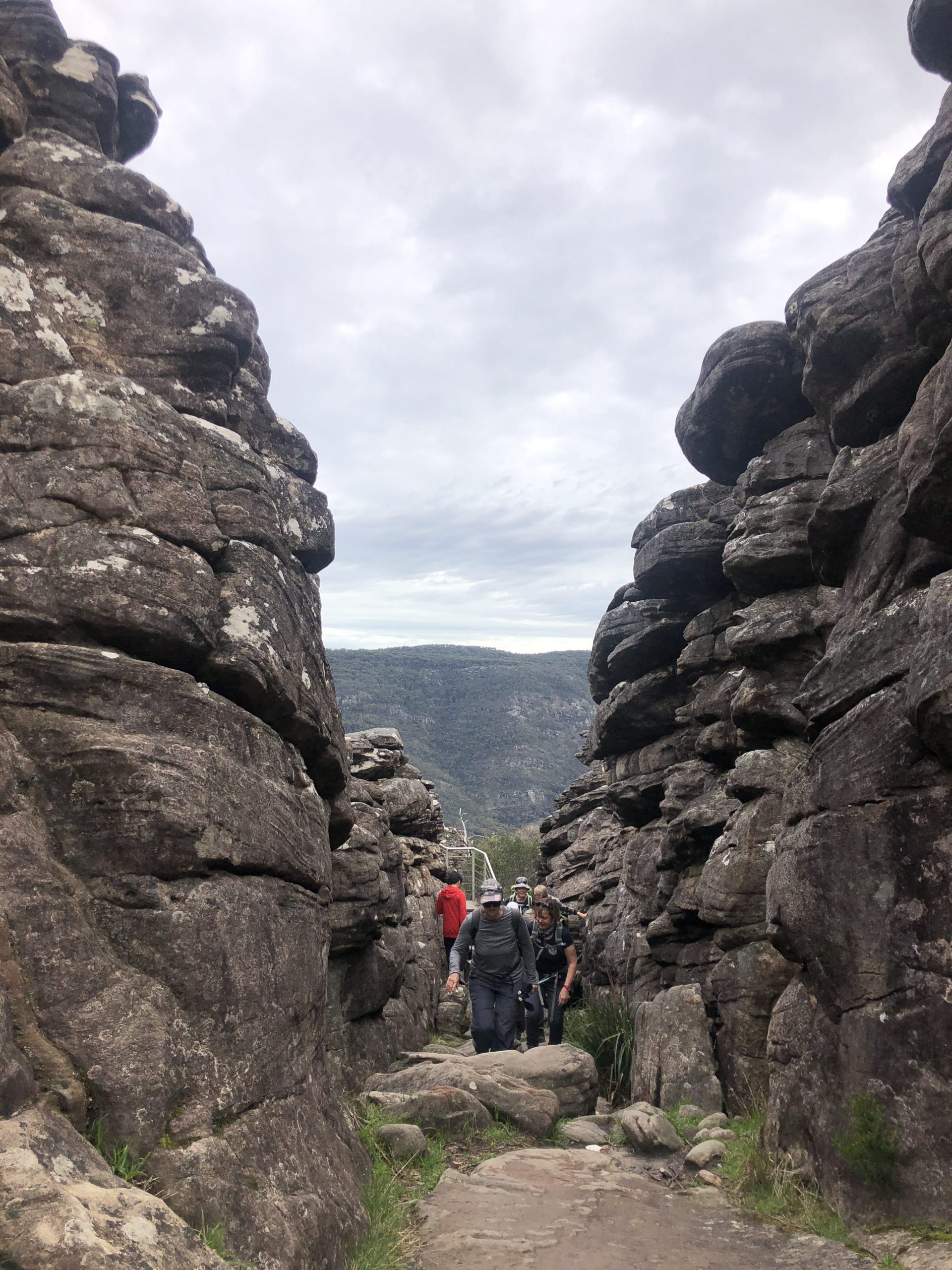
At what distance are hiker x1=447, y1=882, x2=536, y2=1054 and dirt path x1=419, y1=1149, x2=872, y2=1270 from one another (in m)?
3.68

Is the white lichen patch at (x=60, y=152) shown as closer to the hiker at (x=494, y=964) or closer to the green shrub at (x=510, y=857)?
the hiker at (x=494, y=964)

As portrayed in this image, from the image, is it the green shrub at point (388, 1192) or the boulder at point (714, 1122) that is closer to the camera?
the green shrub at point (388, 1192)

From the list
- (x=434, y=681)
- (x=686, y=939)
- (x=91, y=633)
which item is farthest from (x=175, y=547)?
(x=434, y=681)

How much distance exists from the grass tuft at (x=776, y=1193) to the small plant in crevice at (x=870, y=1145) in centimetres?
45

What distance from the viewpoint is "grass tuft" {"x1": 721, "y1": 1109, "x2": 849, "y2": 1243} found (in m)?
7.15

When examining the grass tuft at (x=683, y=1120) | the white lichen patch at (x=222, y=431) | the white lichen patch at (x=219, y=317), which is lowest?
the grass tuft at (x=683, y=1120)

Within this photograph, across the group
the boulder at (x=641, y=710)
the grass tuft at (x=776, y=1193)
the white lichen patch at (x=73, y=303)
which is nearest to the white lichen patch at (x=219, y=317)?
the white lichen patch at (x=73, y=303)

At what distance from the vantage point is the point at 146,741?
20.1 ft

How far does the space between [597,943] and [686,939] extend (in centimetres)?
754

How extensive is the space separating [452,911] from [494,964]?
6.89 m

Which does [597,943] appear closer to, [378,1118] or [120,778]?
[378,1118]

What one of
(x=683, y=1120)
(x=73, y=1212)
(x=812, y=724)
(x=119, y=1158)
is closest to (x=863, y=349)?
(x=812, y=724)

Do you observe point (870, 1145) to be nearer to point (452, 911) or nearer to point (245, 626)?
point (245, 626)

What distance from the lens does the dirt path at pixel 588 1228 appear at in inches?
254
